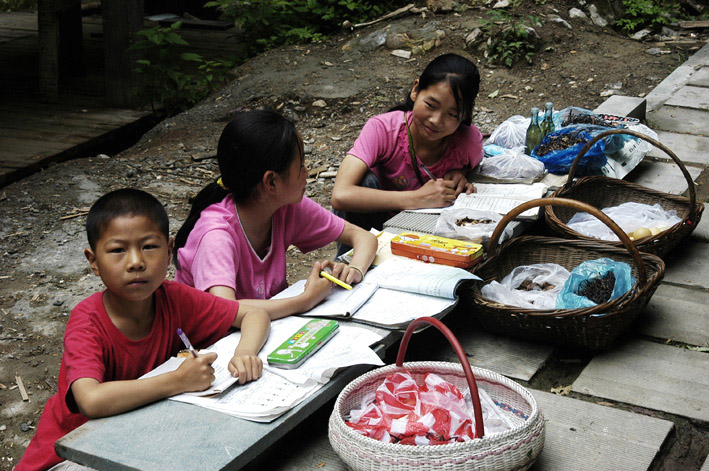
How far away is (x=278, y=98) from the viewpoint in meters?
7.08

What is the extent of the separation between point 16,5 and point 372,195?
38.5 ft

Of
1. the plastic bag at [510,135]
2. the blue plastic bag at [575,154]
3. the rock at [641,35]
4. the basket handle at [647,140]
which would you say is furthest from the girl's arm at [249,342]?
the rock at [641,35]

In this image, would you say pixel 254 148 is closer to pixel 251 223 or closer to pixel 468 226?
pixel 251 223

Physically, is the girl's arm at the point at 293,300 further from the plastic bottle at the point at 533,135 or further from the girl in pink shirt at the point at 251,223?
the plastic bottle at the point at 533,135

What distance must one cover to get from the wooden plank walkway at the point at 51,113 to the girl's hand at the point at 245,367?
441 cm

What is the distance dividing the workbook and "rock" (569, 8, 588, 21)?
235 inches

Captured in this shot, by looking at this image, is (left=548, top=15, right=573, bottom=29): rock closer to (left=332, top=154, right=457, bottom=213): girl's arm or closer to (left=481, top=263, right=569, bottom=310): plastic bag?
(left=332, top=154, right=457, bottom=213): girl's arm

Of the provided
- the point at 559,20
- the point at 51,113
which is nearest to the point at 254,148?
the point at 51,113

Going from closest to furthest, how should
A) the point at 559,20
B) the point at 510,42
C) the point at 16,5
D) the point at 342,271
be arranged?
the point at 342,271
the point at 510,42
the point at 559,20
the point at 16,5

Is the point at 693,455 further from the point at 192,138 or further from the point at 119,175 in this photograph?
the point at 192,138

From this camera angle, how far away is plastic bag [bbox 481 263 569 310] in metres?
2.95

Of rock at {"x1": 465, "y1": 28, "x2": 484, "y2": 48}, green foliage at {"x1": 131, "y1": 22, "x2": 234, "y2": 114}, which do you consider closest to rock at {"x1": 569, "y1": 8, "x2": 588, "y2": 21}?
rock at {"x1": 465, "y1": 28, "x2": 484, "y2": 48}

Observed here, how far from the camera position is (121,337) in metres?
2.10

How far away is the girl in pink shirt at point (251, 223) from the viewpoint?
8.18 feet
